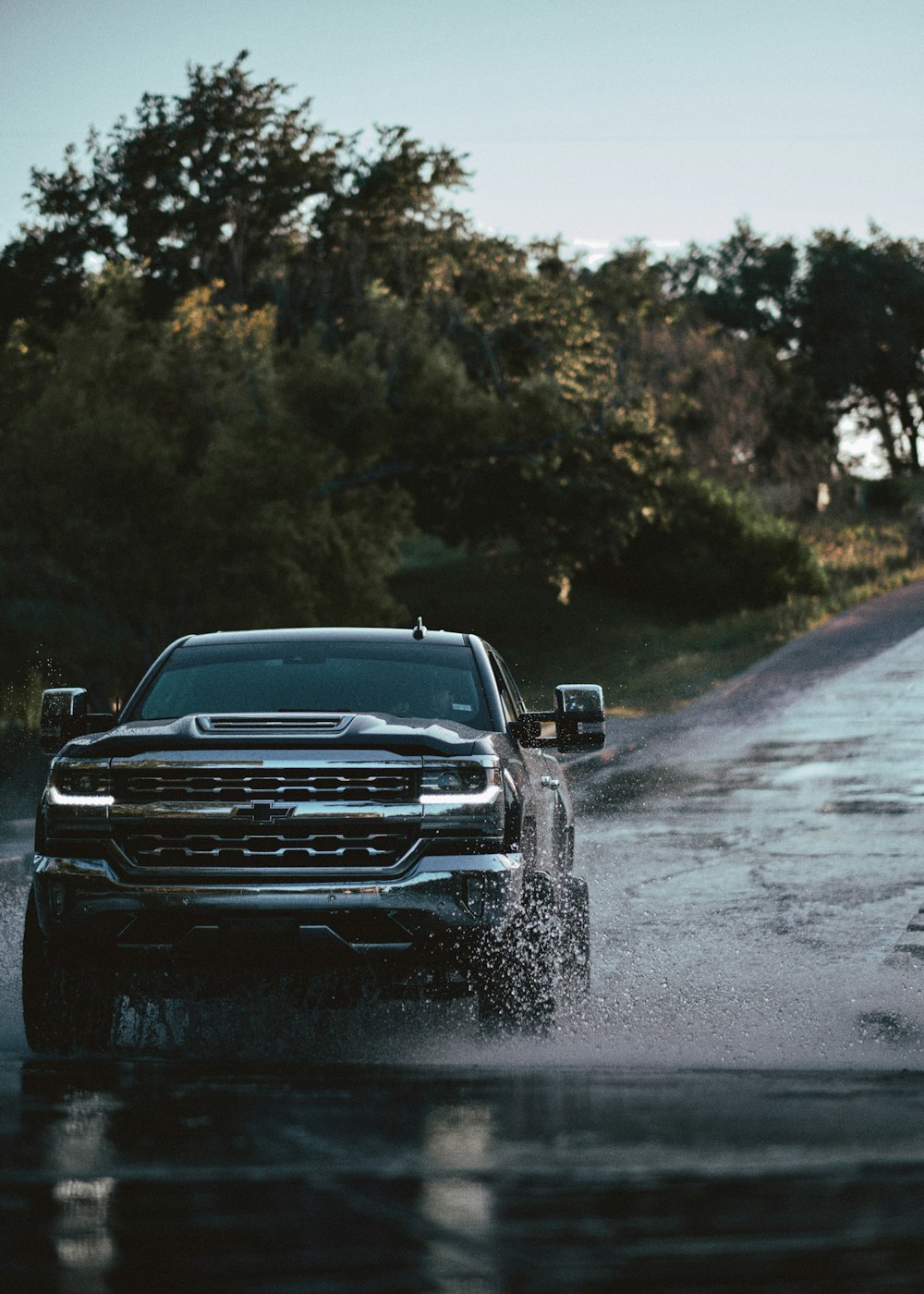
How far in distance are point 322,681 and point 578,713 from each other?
112cm

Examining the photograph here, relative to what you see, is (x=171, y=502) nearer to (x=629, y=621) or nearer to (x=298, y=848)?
(x=629, y=621)

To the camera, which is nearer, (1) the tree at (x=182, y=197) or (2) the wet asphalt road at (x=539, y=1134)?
(2) the wet asphalt road at (x=539, y=1134)

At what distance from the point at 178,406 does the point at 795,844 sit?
68.4ft

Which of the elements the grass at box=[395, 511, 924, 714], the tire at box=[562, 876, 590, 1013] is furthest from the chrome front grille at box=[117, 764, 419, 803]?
the grass at box=[395, 511, 924, 714]

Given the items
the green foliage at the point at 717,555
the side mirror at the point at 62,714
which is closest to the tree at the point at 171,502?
the green foliage at the point at 717,555

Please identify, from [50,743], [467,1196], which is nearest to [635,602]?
[50,743]

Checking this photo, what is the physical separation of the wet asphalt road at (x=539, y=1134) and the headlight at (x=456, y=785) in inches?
39.7

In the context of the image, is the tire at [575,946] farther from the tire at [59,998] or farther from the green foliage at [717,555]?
Result: the green foliage at [717,555]

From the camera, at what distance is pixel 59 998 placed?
23.7ft

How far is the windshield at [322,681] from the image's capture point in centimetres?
817

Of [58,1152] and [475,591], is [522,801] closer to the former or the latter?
[58,1152]

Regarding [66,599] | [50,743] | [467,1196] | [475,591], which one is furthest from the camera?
[475,591]

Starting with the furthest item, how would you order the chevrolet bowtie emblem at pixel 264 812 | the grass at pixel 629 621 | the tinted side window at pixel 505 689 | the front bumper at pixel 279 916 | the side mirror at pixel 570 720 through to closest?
the grass at pixel 629 621
the tinted side window at pixel 505 689
the side mirror at pixel 570 720
the chevrolet bowtie emblem at pixel 264 812
the front bumper at pixel 279 916

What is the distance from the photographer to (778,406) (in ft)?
214
